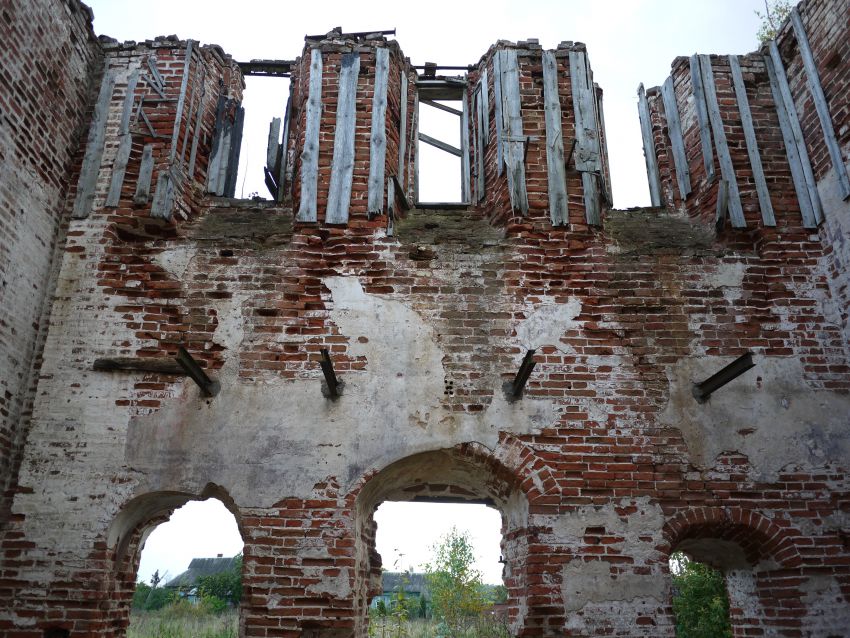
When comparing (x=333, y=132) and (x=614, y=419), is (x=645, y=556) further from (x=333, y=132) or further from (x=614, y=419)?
(x=333, y=132)

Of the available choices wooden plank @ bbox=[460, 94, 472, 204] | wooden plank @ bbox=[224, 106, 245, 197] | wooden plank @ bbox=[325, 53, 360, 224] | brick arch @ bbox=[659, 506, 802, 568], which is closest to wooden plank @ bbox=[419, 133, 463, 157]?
wooden plank @ bbox=[460, 94, 472, 204]

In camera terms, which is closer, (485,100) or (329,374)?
(329,374)

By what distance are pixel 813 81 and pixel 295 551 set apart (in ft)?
21.9

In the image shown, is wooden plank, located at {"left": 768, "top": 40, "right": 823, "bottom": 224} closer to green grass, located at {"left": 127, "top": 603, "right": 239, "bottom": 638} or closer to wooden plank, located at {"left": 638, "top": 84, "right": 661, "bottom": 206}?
wooden plank, located at {"left": 638, "top": 84, "right": 661, "bottom": 206}

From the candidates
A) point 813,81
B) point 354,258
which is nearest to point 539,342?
point 354,258

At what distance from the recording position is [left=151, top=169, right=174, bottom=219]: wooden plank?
643 cm

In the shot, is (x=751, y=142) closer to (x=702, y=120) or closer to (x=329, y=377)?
(x=702, y=120)

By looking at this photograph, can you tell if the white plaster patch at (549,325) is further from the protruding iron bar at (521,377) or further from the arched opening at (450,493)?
the arched opening at (450,493)

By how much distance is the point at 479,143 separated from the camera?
7.64 m

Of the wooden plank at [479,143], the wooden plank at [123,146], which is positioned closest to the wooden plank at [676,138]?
the wooden plank at [479,143]

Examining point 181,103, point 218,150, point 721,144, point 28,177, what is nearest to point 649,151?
point 721,144

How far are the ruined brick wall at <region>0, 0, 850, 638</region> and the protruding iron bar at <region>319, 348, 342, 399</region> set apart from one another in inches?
4.3

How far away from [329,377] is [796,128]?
17.9ft

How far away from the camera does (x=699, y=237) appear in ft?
22.0
